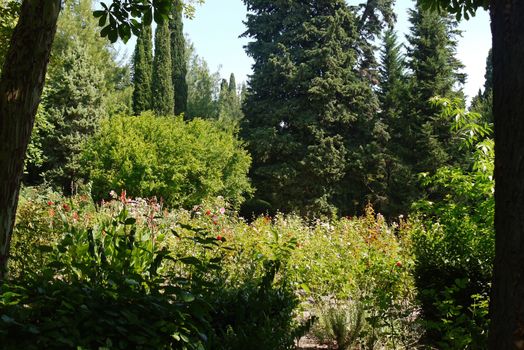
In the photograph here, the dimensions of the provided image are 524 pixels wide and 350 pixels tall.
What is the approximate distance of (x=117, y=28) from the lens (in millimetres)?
3854

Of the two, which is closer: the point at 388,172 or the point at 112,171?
the point at 112,171

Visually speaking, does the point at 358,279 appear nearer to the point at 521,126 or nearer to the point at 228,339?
the point at 228,339

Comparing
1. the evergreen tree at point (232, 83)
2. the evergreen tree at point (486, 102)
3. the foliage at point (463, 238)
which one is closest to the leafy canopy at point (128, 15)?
the foliage at point (463, 238)

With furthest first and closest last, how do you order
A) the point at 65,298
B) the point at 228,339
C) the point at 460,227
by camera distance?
the point at 460,227, the point at 228,339, the point at 65,298

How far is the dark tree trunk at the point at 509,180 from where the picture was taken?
5.47 ft

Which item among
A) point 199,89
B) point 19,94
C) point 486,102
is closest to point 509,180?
point 19,94

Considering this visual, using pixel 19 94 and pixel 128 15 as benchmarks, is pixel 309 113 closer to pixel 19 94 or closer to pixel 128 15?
pixel 128 15

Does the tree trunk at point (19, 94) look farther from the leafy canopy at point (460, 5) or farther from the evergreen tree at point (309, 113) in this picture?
the evergreen tree at point (309, 113)

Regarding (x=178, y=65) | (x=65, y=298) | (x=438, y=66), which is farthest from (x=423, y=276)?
(x=178, y=65)

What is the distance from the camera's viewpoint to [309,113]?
2281 cm

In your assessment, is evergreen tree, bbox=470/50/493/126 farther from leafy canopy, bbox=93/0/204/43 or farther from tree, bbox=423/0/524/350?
tree, bbox=423/0/524/350

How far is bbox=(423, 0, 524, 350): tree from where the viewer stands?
1.67 meters

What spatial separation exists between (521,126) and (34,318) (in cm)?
215

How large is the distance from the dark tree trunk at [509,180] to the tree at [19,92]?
2414mm
